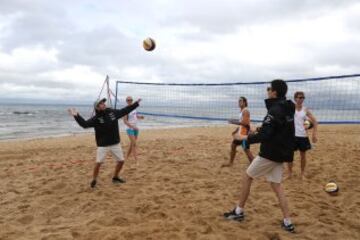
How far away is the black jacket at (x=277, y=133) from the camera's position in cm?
367

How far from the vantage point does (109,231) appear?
3.79 meters

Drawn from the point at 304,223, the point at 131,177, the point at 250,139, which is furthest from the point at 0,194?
the point at 304,223

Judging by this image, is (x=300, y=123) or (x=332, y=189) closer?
(x=332, y=189)

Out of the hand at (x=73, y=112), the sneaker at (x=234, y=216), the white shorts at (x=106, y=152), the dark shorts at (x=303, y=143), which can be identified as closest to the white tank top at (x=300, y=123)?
the dark shorts at (x=303, y=143)

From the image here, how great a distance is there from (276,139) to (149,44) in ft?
16.8

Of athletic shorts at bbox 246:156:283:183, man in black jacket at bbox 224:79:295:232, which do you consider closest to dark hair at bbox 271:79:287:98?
man in black jacket at bbox 224:79:295:232

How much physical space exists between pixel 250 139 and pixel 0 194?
3830mm

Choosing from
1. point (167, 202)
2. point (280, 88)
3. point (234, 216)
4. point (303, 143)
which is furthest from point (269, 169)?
point (303, 143)

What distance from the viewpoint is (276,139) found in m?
3.74

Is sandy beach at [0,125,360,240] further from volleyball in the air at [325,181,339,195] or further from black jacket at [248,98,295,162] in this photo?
black jacket at [248,98,295,162]

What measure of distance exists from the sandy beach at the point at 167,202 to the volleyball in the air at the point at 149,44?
8.28ft

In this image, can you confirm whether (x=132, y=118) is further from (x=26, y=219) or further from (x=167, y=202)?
(x=26, y=219)

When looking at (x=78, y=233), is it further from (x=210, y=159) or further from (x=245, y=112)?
(x=210, y=159)

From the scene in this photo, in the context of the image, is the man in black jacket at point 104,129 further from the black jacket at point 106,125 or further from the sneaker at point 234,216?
the sneaker at point 234,216
